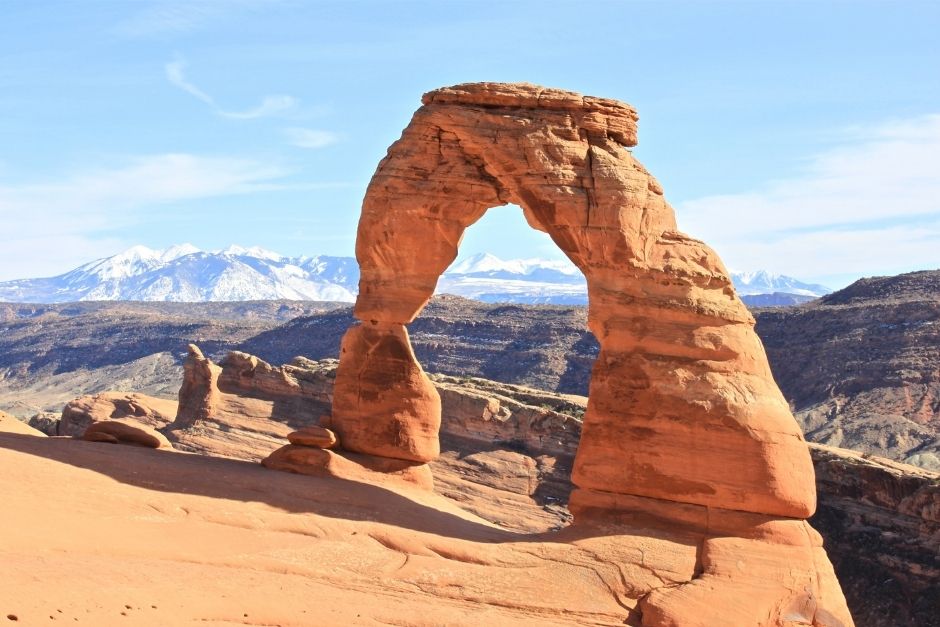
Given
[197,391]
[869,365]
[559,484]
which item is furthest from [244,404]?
[869,365]

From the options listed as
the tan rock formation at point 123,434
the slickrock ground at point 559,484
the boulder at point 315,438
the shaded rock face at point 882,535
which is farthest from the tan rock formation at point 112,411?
the shaded rock face at point 882,535

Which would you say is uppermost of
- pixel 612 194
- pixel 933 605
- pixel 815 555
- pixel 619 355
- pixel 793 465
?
pixel 612 194

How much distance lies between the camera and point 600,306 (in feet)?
66.8

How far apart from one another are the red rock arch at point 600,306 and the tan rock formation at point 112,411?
15.7 meters

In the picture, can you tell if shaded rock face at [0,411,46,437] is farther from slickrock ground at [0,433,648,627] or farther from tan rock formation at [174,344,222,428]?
tan rock formation at [174,344,222,428]

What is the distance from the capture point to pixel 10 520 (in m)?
15.3

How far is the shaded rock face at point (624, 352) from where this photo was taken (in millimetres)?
18562

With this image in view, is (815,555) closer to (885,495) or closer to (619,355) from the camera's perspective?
(619,355)

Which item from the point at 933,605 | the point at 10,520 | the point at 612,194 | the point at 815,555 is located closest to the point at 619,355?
the point at 612,194

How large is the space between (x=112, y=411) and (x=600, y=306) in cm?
2290

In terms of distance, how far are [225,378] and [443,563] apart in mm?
24289

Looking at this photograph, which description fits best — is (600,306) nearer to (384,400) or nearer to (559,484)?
(384,400)

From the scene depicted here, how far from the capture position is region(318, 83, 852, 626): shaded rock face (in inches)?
731

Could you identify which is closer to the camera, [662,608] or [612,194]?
[662,608]
